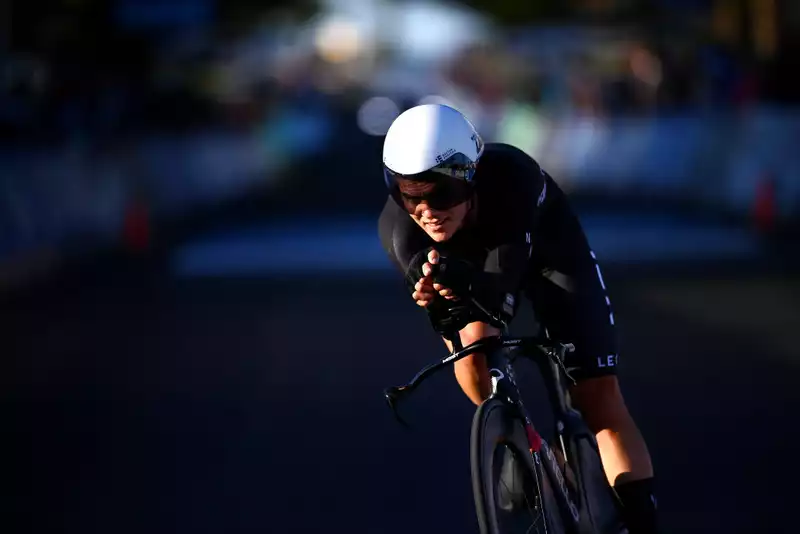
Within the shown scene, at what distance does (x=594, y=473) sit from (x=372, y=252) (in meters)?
12.9

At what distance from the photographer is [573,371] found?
199 inches

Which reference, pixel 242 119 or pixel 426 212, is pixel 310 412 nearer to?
pixel 426 212

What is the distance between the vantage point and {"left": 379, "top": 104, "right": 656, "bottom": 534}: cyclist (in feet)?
13.9

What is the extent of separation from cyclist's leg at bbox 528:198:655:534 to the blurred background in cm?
98

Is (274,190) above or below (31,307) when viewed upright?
above

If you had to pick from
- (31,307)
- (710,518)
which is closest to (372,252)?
(31,307)

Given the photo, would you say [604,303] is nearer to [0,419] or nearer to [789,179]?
[0,419]

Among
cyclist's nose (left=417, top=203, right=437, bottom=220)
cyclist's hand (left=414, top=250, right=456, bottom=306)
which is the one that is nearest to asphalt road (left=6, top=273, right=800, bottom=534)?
cyclist's nose (left=417, top=203, right=437, bottom=220)

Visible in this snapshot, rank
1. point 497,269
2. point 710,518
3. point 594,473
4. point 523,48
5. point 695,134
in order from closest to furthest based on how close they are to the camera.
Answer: point 497,269
point 594,473
point 710,518
point 695,134
point 523,48

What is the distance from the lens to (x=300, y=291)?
14297 mm

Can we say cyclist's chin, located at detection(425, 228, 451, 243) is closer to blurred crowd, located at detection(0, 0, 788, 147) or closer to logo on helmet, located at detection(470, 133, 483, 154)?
logo on helmet, located at detection(470, 133, 483, 154)

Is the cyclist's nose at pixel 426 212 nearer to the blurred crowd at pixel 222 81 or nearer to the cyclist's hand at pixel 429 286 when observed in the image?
the cyclist's hand at pixel 429 286

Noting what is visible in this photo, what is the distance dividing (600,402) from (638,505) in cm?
38

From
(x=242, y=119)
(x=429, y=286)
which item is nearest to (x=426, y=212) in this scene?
(x=429, y=286)
